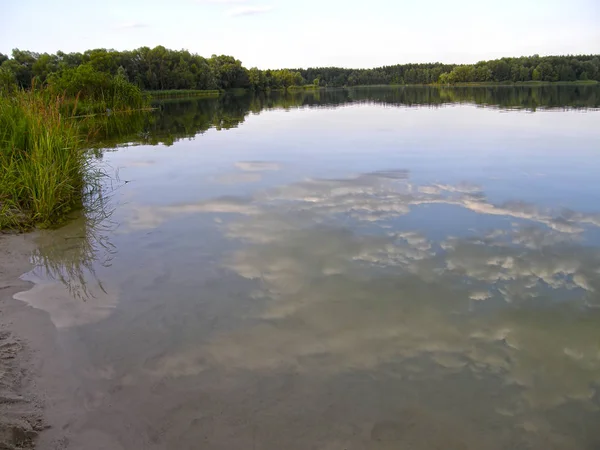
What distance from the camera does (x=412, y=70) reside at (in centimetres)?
16825

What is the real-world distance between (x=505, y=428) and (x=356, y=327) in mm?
1644

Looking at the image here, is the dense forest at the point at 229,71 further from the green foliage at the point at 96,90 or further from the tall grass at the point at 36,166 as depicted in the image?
the tall grass at the point at 36,166

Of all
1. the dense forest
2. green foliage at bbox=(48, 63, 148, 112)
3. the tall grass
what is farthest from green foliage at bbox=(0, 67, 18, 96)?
the dense forest

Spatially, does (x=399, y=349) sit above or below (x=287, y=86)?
below

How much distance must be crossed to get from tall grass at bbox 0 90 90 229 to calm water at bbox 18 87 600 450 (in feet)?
1.95

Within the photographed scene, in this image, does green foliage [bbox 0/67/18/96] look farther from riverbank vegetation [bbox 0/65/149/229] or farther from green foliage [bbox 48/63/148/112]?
green foliage [bbox 48/63/148/112]

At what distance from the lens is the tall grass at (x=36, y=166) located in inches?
295

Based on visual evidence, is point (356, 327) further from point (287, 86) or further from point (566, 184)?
point (287, 86)

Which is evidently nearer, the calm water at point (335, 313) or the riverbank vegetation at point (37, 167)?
the calm water at point (335, 313)

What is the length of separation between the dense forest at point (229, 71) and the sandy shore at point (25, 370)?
109ft

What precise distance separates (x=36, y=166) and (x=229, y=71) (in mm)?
109326

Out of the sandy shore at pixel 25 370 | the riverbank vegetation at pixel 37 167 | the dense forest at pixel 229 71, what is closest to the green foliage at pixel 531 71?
the dense forest at pixel 229 71

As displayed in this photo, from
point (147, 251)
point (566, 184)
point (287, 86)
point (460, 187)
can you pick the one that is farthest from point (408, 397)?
point (287, 86)

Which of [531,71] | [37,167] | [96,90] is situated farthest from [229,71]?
[37,167]
